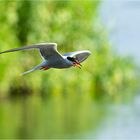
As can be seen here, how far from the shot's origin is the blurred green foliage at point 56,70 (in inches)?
653

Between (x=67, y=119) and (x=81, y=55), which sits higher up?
(x=81, y=55)

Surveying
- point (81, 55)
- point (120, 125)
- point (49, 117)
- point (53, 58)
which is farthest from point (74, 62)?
point (49, 117)

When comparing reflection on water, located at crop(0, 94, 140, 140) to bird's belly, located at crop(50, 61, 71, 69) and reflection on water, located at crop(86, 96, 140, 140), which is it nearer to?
reflection on water, located at crop(86, 96, 140, 140)

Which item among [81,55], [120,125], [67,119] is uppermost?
[81,55]

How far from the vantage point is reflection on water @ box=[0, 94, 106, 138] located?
1266 cm

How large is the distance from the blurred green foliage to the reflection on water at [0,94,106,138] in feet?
0.07

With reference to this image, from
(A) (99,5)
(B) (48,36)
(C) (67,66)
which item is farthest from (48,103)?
(C) (67,66)

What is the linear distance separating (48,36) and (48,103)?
134 inches

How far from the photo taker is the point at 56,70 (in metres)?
19.2

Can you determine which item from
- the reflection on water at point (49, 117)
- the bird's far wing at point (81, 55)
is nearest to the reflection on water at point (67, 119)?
the reflection on water at point (49, 117)

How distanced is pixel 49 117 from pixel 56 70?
488cm

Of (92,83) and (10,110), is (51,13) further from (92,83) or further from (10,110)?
(10,110)

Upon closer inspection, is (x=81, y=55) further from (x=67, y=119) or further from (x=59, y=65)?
(x=67, y=119)

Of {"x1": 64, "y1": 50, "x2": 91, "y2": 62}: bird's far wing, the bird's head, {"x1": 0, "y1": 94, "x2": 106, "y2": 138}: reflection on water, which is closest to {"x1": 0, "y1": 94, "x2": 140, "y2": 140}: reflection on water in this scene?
{"x1": 0, "y1": 94, "x2": 106, "y2": 138}: reflection on water
